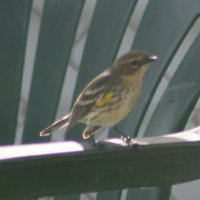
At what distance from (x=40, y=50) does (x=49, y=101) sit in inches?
9.1

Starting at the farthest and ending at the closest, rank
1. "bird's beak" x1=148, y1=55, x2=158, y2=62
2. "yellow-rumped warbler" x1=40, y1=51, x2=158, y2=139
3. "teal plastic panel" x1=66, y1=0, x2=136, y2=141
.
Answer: "teal plastic panel" x1=66, y1=0, x2=136, y2=141 < "yellow-rumped warbler" x1=40, y1=51, x2=158, y2=139 < "bird's beak" x1=148, y1=55, x2=158, y2=62

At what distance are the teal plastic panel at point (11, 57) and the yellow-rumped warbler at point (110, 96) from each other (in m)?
0.25

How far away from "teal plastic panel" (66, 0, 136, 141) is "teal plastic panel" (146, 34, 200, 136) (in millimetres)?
306

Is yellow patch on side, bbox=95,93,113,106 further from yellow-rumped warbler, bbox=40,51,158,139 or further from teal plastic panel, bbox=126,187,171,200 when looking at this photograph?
teal plastic panel, bbox=126,187,171,200

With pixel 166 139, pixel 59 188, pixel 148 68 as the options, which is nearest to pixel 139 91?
pixel 148 68

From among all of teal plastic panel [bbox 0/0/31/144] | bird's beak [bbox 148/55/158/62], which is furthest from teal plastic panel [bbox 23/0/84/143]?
bird's beak [bbox 148/55/158/62]

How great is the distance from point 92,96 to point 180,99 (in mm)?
364

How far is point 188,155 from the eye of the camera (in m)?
1.55

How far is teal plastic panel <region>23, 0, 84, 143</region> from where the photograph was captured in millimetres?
2523

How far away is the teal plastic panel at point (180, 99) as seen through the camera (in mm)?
2383

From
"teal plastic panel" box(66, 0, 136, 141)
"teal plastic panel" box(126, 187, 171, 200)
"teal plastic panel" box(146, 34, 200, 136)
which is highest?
"teal plastic panel" box(66, 0, 136, 141)

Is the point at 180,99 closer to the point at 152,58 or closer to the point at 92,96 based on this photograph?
the point at 152,58

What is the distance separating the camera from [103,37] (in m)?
2.53

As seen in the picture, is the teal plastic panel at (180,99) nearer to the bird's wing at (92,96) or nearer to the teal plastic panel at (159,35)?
the teal plastic panel at (159,35)
